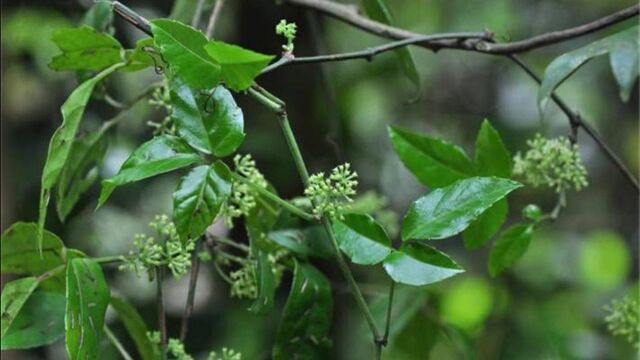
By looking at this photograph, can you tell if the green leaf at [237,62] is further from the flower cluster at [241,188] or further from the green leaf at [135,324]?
the green leaf at [135,324]

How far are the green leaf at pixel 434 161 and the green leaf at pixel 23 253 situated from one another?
253 mm

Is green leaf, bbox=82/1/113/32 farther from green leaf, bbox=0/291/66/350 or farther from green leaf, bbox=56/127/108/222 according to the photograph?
green leaf, bbox=0/291/66/350

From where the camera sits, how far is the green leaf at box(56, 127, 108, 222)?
2.32ft

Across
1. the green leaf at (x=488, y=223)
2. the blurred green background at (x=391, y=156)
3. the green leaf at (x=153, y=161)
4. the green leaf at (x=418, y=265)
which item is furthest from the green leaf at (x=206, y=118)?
the blurred green background at (x=391, y=156)

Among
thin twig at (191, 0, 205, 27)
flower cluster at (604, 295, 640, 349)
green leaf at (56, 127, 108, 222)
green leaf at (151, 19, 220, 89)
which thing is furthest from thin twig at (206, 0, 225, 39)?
flower cluster at (604, 295, 640, 349)

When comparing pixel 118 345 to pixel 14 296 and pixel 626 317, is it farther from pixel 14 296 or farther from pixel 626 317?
pixel 626 317

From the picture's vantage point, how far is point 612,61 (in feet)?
2.06

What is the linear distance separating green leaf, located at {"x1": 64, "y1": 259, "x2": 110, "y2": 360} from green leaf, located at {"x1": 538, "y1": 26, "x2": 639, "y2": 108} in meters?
0.31

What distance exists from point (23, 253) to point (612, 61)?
43 cm

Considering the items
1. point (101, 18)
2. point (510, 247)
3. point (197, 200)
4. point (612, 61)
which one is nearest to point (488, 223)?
point (510, 247)

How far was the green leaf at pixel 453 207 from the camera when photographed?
1.72 ft

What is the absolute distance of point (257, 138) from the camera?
4.31ft

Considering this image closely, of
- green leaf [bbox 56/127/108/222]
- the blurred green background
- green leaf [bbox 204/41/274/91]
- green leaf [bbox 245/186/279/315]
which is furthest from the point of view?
the blurred green background

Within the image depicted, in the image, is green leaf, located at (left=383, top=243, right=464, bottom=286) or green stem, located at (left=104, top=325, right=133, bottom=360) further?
green stem, located at (left=104, top=325, right=133, bottom=360)
